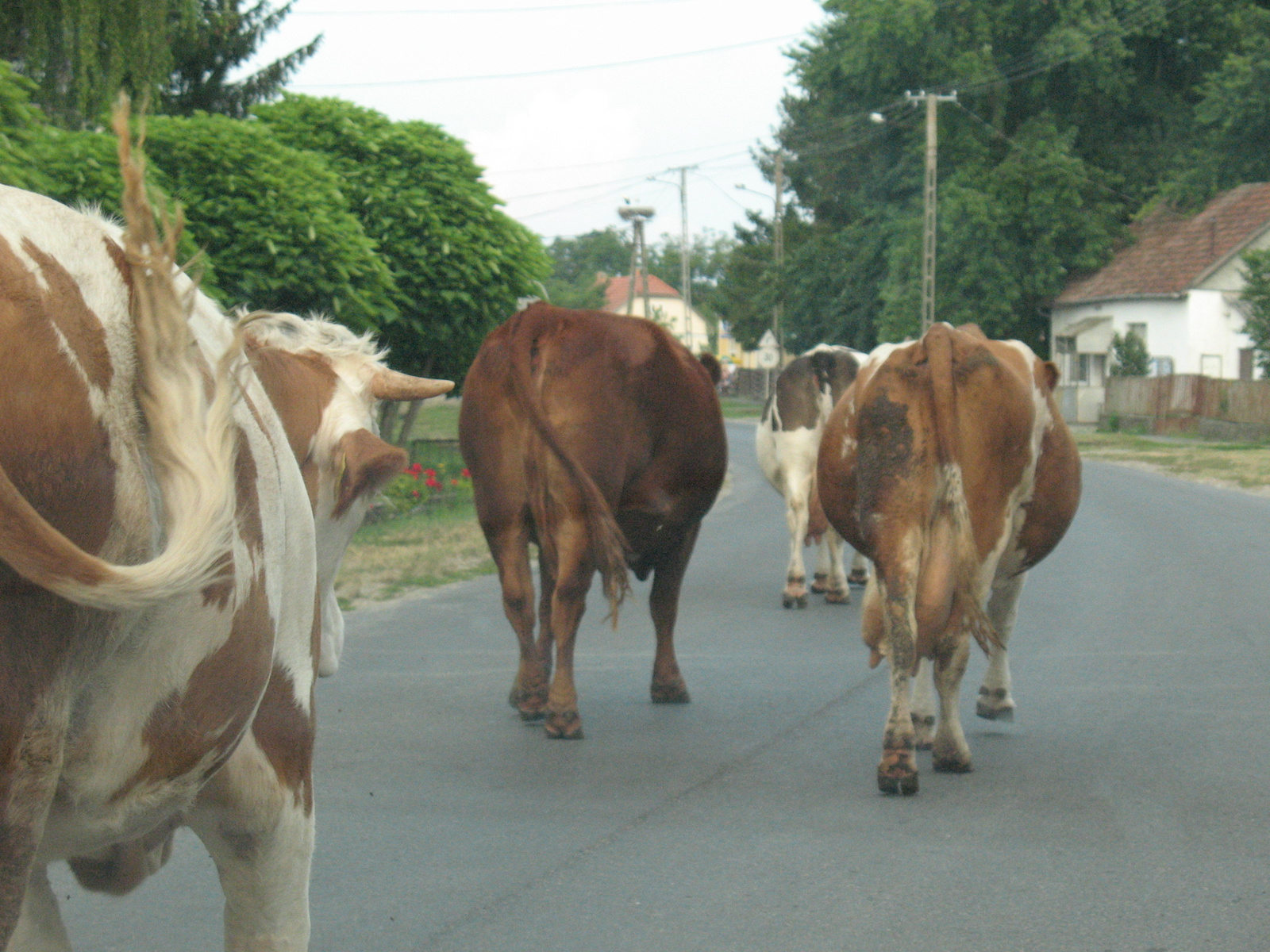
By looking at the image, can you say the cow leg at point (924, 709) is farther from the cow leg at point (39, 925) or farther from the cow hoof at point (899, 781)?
the cow leg at point (39, 925)

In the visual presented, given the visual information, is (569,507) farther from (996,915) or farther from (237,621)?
(237,621)

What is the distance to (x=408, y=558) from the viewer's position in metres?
12.6

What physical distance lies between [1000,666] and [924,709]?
77 centimetres

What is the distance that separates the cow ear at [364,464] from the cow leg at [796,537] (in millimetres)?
7258

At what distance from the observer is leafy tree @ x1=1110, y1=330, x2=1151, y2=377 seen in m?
42.7

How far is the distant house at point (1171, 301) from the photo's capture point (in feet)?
140

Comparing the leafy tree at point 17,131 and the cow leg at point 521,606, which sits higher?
the leafy tree at point 17,131

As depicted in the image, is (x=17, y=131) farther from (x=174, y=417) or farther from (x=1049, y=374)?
(x=174, y=417)

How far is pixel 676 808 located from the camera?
5160 millimetres

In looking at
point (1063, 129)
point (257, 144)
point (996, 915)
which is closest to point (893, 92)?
point (1063, 129)

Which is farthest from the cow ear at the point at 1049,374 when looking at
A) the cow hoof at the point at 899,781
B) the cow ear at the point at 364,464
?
the cow ear at the point at 364,464

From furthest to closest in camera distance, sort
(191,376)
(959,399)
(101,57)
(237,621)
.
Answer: (101,57) < (959,399) < (237,621) < (191,376)

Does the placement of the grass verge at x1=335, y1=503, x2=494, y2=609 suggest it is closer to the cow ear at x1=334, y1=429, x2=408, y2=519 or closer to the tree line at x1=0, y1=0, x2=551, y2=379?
the tree line at x1=0, y1=0, x2=551, y2=379

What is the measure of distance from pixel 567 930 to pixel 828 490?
2515 mm
